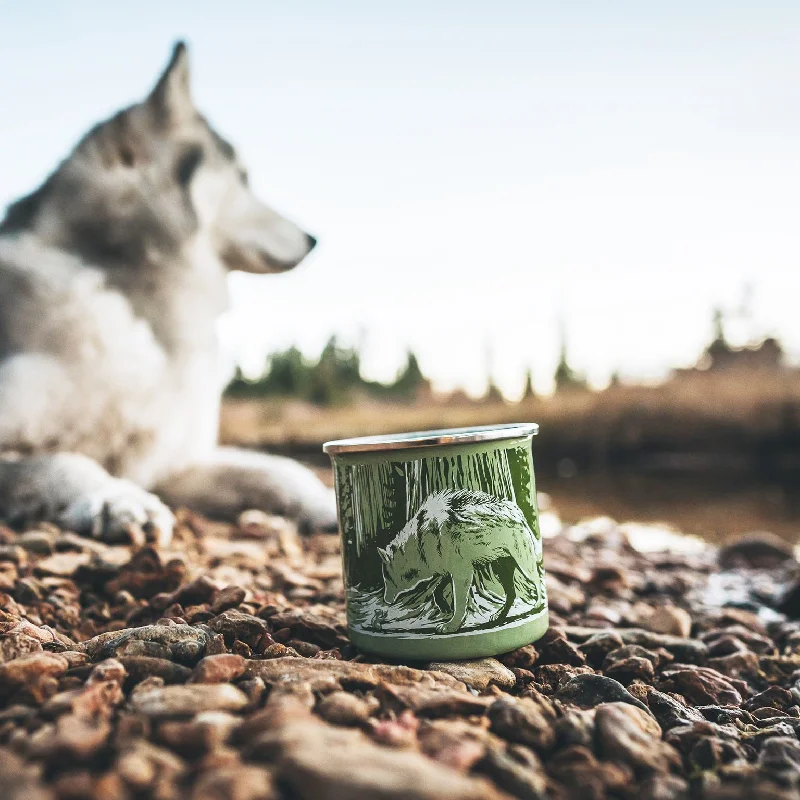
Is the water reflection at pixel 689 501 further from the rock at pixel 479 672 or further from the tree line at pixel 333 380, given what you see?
the tree line at pixel 333 380

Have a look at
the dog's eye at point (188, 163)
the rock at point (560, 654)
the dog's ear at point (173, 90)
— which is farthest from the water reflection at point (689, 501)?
the dog's ear at point (173, 90)

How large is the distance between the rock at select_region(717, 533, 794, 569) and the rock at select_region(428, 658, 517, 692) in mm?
2351

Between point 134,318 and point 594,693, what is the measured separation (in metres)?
2.41

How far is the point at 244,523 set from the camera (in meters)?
2.99

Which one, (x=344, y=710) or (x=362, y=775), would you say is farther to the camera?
(x=344, y=710)

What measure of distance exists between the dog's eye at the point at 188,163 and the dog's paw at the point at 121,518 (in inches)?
60.9

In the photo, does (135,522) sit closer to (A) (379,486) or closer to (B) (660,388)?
(A) (379,486)

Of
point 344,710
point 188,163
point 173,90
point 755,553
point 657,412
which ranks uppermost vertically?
point 173,90

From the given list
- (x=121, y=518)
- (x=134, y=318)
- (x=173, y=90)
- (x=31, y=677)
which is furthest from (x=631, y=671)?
(x=173, y=90)

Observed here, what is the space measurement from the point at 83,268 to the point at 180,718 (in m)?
2.40

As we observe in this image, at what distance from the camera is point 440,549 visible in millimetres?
1438

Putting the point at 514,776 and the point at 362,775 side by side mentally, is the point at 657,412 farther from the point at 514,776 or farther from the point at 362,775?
the point at 362,775

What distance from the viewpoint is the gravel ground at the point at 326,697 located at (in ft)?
2.84

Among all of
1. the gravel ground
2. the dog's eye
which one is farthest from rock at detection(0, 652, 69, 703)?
the dog's eye
